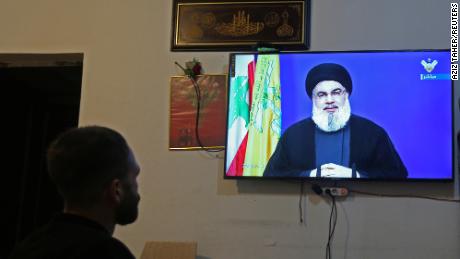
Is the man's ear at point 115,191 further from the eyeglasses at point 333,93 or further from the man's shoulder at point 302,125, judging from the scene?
the eyeglasses at point 333,93

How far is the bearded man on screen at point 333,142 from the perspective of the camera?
281 centimetres

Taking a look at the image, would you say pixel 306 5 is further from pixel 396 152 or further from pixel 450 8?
pixel 396 152

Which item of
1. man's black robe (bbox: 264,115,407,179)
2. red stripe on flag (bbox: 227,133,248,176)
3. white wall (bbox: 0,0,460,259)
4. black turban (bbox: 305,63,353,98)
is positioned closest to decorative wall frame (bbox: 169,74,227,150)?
white wall (bbox: 0,0,460,259)

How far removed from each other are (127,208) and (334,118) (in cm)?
165

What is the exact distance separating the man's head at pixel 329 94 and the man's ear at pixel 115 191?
163cm

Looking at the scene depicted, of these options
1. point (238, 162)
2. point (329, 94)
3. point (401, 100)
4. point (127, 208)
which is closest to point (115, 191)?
point (127, 208)

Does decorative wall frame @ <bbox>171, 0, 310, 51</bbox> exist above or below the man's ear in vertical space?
above

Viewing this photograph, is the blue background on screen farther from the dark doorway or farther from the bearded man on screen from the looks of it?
the dark doorway

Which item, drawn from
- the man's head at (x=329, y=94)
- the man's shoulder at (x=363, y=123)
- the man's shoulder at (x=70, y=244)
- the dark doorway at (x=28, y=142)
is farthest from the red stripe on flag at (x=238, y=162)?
the dark doorway at (x=28, y=142)

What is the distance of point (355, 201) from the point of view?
114 inches

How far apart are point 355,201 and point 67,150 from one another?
6.15ft

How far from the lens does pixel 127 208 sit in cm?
151

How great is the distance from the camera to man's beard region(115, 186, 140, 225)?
1.49m

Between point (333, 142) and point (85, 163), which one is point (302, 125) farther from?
point (85, 163)
